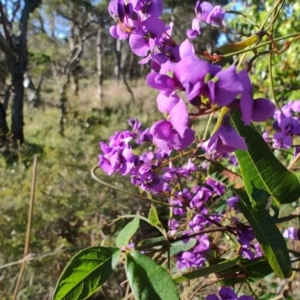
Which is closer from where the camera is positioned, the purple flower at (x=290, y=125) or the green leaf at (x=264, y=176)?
the green leaf at (x=264, y=176)

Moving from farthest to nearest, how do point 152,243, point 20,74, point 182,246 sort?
point 20,74
point 182,246
point 152,243

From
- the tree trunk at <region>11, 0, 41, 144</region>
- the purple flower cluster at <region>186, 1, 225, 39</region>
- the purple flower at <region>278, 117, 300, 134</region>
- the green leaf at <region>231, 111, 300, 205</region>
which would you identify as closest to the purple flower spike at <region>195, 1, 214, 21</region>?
the purple flower cluster at <region>186, 1, 225, 39</region>

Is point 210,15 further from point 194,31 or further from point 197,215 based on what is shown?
point 197,215

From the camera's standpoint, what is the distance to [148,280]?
19.1 inches

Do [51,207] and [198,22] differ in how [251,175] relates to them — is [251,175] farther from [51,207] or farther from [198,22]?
[51,207]

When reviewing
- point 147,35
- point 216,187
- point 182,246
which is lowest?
point 182,246

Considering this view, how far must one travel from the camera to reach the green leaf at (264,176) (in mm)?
415

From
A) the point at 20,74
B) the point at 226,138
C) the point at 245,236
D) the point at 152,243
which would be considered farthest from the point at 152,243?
the point at 20,74

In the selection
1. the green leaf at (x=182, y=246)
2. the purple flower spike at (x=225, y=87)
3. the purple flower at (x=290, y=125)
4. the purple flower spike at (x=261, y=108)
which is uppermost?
the purple flower spike at (x=225, y=87)

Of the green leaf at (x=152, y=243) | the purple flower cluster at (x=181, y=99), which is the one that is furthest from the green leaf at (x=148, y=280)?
the purple flower cluster at (x=181, y=99)

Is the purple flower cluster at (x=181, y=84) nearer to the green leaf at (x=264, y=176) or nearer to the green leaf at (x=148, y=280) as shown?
the green leaf at (x=264, y=176)

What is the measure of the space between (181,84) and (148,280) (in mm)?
241

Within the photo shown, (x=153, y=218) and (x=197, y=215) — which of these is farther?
(x=197, y=215)

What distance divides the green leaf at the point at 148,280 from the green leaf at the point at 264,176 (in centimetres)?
13
